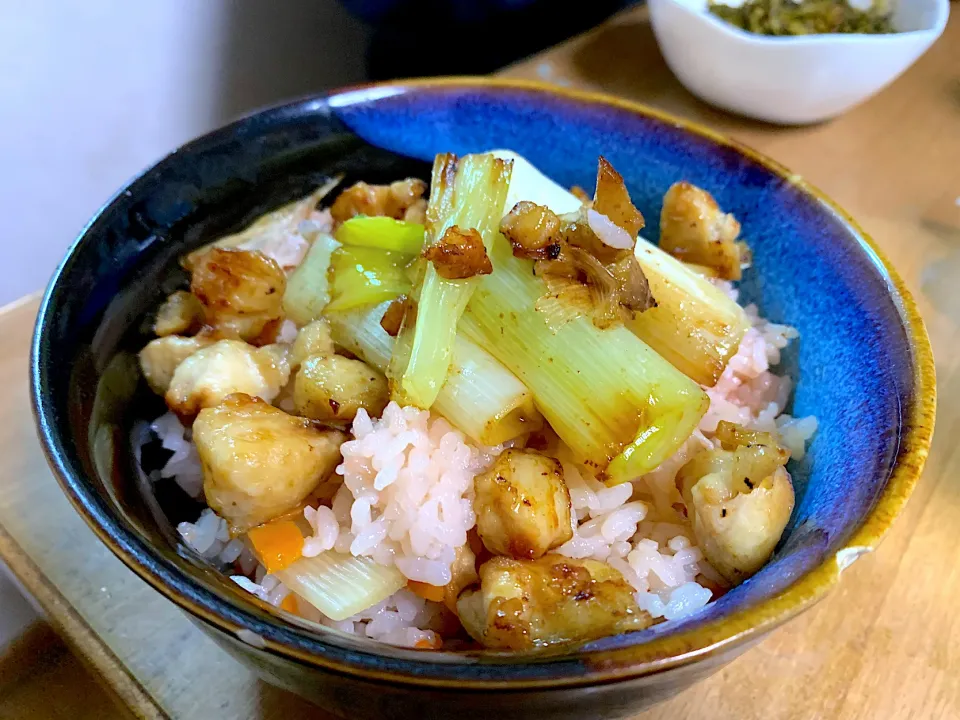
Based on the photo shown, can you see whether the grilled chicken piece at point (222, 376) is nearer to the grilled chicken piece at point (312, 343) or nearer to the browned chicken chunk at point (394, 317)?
the grilled chicken piece at point (312, 343)

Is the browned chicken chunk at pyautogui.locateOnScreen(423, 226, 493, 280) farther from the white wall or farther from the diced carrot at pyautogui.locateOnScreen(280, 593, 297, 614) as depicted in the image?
the white wall

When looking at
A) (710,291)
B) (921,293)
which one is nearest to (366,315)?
(710,291)

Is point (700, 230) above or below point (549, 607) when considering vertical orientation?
above

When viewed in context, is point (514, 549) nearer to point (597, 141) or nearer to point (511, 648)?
point (511, 648)

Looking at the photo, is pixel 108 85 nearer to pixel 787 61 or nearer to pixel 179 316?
pixel 179 316

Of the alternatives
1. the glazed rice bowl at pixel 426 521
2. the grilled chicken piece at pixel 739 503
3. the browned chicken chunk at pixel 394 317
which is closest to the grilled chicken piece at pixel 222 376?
the glazed rice bowl at pixel 426 521

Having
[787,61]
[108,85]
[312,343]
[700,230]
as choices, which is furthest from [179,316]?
[108,85]
